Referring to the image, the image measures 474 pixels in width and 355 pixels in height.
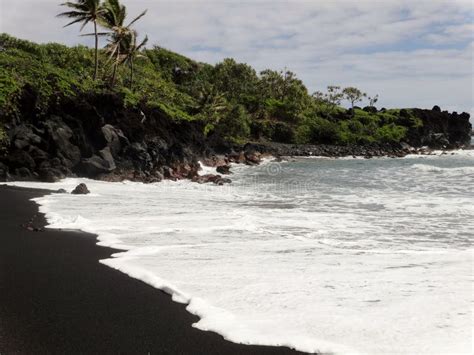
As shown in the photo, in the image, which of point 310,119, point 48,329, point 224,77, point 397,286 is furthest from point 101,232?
point 310,119

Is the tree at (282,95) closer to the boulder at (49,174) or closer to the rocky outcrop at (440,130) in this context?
the rocky outcrop at (440,130)

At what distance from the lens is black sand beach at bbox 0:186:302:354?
4.64 m

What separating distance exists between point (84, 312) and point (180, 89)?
63.5 m

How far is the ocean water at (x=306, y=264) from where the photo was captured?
16.6 feet

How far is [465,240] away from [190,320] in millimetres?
7986

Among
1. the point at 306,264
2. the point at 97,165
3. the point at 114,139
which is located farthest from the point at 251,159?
the point at 306,264

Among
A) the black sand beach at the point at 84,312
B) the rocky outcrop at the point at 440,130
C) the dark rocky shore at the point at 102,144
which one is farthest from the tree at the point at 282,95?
the black sand beach at the point at 84,312

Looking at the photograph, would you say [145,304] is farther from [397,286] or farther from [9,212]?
[9,212]

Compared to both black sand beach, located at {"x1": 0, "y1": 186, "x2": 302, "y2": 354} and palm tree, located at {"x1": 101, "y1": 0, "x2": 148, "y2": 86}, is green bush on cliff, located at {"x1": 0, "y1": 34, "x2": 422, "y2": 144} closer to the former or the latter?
palm tree, located at {"x1": 101, "y1": 0, "x2": 148, "y2": 86}

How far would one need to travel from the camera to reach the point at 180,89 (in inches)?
2633

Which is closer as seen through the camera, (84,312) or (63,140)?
(84,312)

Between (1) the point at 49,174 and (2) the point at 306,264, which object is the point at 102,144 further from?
(2) the point at 306,264

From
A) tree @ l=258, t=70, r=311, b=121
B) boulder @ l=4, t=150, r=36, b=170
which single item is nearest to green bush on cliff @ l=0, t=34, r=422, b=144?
tree @ l=258, t=70, r=311, b=121

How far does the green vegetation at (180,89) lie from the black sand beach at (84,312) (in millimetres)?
17741
